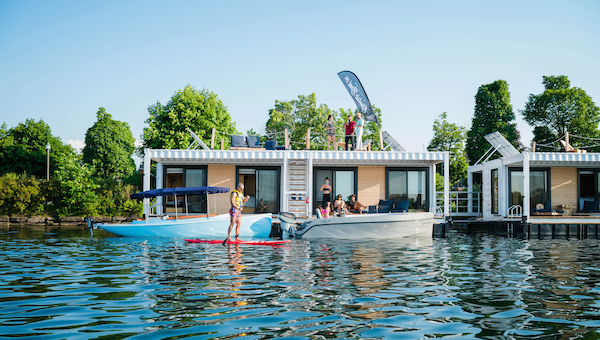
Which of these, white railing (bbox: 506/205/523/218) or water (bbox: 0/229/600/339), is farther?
white railing (bbox: 506/205/523/218)

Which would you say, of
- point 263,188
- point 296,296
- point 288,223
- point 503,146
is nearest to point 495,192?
point 503,146

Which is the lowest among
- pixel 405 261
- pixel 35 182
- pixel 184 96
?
pixel 405 261

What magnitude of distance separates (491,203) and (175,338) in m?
21.5

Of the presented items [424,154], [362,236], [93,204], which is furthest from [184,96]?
[362,236]

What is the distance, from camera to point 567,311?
535 centimetres

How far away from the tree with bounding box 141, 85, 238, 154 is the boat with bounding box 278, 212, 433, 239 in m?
23.0

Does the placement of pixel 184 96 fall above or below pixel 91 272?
above

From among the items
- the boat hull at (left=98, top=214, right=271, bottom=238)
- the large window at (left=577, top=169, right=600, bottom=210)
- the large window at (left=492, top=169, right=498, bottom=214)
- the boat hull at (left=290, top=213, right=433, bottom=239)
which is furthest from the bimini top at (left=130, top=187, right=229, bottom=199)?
the large window at (left=577, top=169, right=600, bottom=210)

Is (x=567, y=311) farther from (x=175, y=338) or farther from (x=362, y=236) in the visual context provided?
(x=362, y=236)

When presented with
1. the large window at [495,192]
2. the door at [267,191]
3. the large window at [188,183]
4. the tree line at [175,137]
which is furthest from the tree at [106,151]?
the large window at [495,192]

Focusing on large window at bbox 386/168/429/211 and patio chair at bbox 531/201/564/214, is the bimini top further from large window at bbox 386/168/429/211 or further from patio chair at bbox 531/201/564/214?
patio chair at bbox 531/201/564/214

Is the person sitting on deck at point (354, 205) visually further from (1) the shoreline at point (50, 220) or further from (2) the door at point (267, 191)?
(1) the shoreline at point (50, 220)

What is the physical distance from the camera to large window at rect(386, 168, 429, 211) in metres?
20.5

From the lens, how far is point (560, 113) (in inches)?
1521
